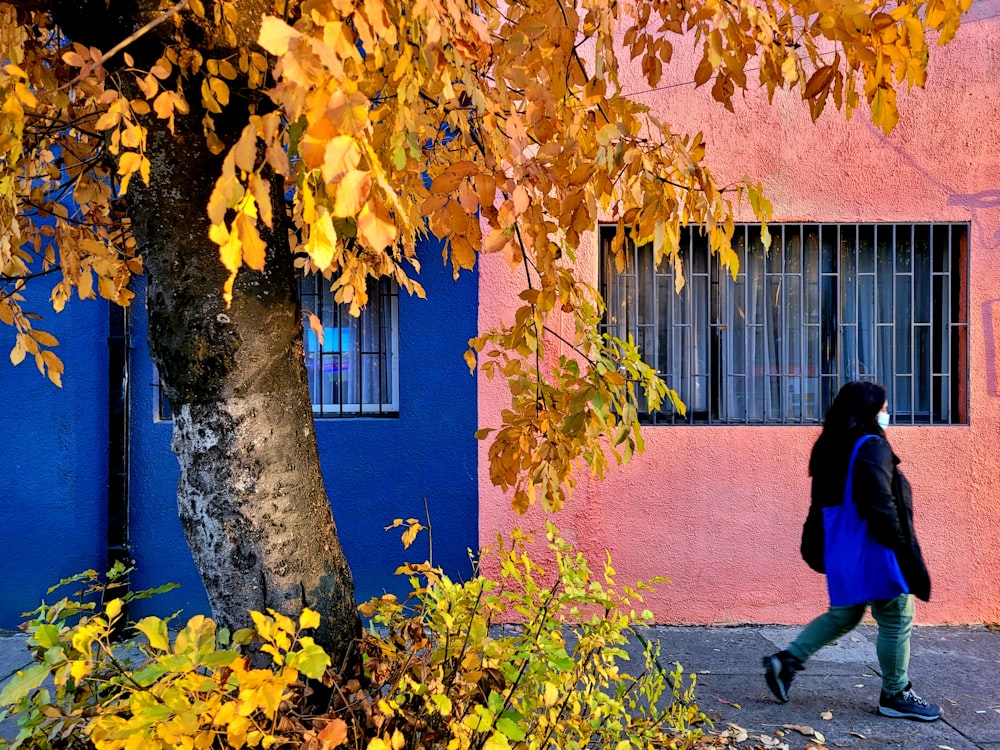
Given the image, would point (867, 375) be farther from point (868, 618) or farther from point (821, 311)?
point (868, 618)

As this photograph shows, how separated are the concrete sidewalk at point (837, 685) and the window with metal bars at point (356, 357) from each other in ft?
8.22

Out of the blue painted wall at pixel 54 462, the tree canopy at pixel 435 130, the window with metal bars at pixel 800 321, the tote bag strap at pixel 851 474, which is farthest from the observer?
the window with metal bars at pixel 800 321

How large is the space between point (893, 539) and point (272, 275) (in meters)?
3.08

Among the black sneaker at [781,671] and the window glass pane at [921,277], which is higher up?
the window glass pane at [921,277]

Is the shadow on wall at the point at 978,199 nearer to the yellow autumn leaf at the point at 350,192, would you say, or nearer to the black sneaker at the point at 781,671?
the black sneaker at the point at 781,671

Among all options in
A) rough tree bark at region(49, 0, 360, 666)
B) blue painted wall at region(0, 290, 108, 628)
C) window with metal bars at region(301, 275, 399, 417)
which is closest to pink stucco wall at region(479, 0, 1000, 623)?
window with metal bars at region(301, 275, 399, 417)

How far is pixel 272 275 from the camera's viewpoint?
7.76 ft

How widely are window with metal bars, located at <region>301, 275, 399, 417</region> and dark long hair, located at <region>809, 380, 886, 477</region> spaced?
9.63 feet

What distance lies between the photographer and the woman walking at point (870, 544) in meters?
3.64

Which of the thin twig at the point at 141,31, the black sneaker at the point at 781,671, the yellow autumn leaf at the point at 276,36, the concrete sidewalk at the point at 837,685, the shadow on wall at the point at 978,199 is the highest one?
the shadow on wall at the point at 978,199

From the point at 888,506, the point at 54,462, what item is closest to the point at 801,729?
the point at 888,506

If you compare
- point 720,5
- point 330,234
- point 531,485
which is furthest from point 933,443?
point 330,234

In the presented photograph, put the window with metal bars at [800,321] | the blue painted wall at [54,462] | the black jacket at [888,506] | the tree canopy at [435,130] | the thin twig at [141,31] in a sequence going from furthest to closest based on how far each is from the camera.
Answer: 1. the window with metal bars at [800,321]
2. the blue painted wall at [54,462]
3. the black jacket at [888,506]
4. the tree canopy at [435,130]
5. the thin twig at [141,31]

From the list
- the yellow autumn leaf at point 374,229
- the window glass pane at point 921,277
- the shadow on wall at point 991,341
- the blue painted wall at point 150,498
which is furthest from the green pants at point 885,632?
the blue painted wall at point 150,498
